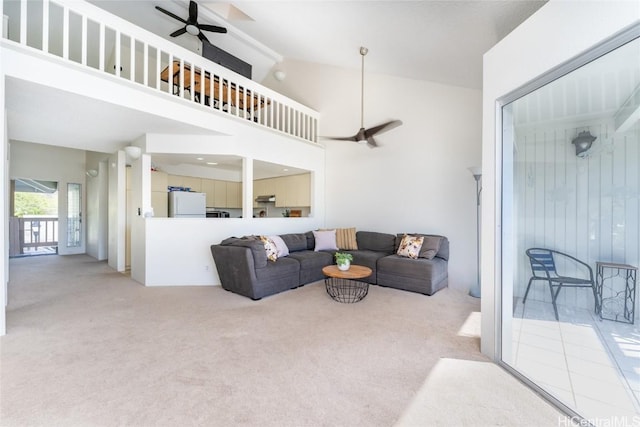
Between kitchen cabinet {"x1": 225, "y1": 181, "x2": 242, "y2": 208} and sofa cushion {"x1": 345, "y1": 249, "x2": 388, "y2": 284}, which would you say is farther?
kitchen cabinet {"x1": 225, "y1": 181, "x2": 242, "y2": 208}

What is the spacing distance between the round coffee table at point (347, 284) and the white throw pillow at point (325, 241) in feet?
2.54

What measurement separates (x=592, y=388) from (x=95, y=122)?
5923mm

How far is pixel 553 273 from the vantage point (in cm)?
219

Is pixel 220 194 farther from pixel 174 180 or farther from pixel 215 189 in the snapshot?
pixel 174 180

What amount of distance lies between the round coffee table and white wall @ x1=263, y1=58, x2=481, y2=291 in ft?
5.14

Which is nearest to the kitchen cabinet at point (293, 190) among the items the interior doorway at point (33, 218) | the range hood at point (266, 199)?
the range hood at point (266, 199)

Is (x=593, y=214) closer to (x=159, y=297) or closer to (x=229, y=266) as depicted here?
(x=229, y=266)

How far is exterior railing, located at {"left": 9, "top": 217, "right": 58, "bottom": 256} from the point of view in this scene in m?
7.41

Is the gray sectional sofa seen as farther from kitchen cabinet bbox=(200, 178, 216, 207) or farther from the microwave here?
kitchen cabinet bbox=(200, 178, 216, 207)

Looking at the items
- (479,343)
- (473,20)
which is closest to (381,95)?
(473,20)

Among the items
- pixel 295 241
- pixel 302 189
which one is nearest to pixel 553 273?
pixel 295 241

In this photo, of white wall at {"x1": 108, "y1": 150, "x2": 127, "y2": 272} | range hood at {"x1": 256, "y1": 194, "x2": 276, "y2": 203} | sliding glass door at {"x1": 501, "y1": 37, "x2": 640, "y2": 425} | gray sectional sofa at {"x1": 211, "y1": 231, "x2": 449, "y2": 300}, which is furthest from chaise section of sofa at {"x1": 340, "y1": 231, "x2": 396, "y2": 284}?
white wall at {"x1": 108, "y1": 150, "x2": 127, "y2": 272}

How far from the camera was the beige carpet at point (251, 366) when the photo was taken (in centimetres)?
160

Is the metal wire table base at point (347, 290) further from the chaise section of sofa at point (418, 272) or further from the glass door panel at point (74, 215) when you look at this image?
the glass door panel at point (74, 215)
